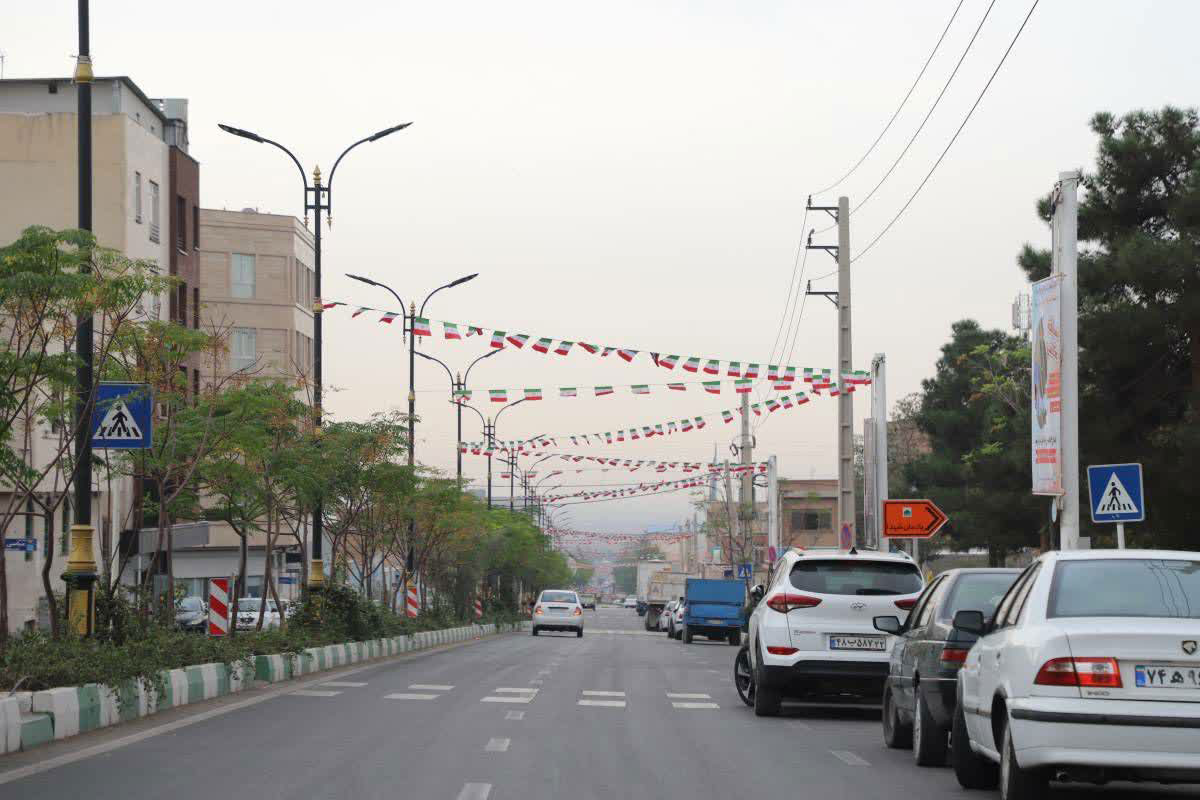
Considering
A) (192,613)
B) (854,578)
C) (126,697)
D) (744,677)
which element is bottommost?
(192,613)

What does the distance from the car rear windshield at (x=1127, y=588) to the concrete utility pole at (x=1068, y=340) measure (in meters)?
12.4

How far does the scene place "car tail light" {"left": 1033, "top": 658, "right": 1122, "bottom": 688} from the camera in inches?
356

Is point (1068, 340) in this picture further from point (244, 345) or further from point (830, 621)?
point (244, 345)

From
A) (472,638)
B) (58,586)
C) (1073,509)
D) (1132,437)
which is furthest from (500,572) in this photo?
(1073,509)

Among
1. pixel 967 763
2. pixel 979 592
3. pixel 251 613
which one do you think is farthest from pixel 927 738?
pixel 251 613

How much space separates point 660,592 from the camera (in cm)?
9612

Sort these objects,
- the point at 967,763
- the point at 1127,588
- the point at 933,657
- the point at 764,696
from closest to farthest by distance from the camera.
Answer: the point at 1127,588, the point at 967,763, the point at 933,657, the point at 764,696

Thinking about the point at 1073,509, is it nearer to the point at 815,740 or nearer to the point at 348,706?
the point at 815,740

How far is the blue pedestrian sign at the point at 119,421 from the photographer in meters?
19.4

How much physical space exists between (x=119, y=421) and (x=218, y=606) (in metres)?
8.44

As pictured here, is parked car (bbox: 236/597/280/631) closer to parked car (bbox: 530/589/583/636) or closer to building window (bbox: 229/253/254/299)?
parked car (bbox: 530/589/583/636)

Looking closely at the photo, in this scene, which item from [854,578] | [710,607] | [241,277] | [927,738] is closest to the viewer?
[927,738]

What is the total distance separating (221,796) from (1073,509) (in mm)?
13817

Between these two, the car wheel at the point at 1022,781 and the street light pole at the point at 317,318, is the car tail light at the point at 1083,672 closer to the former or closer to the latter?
the car wheel at the point at 1022,781
